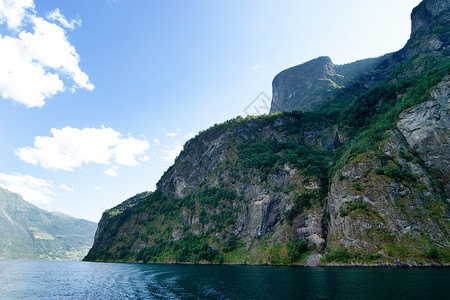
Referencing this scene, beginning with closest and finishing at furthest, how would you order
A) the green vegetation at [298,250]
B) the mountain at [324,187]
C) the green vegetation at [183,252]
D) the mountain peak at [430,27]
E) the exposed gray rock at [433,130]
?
the mountain at [324,187]
the exposed gray rock at [433,130]
the green vegetation at [298,250]
the green vegetation at [183,252]
the mountain peak at [430,27]

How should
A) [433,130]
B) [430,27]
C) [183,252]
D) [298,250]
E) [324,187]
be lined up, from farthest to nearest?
[430,27] → [183,252] → [324,187] → [298,250] → [433,130]

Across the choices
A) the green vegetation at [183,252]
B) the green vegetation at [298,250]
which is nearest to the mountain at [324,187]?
the green vegetation at [298,250]

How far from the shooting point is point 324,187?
106062mm

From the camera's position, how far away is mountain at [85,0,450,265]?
7612 centimetres

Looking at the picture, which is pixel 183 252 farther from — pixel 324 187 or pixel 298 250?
pixel 324 187

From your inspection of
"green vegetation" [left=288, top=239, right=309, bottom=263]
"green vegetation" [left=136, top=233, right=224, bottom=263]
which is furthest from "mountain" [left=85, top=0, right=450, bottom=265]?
"green vegetation" [left=136, top=233, right=224, bottom=263]

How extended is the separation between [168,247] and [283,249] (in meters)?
70.4

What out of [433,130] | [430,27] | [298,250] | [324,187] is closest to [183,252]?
[298,250]

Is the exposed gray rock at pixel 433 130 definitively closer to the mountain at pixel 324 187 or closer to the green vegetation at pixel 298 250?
the mountain at pixel 324 187

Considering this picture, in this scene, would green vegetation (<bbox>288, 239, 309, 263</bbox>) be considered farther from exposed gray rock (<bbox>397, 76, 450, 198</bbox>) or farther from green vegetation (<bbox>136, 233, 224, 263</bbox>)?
exposed gray rock (<bbox>397, 76, 450, 198</bbox>)

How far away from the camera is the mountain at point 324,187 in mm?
76125

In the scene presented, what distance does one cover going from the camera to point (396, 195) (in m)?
79.4

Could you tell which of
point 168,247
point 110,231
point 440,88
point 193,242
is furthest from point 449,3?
point 110,231

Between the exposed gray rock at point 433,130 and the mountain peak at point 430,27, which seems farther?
the mountain peak at point 430,27
